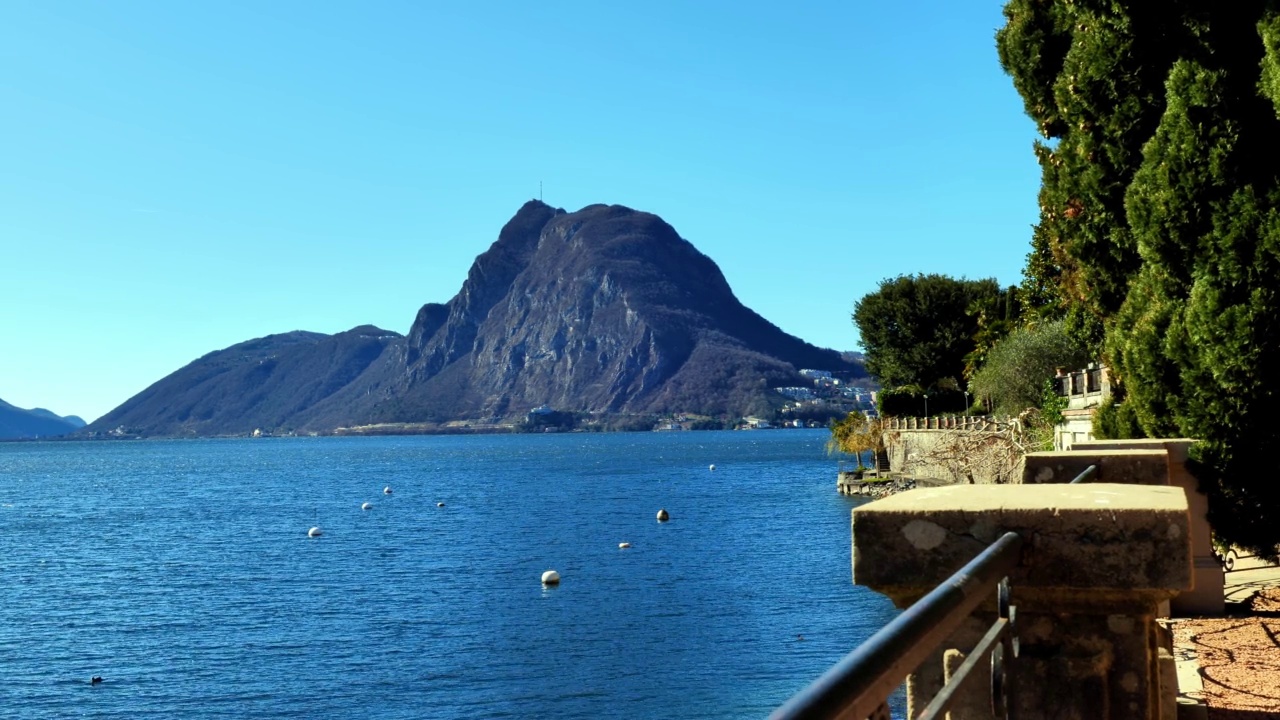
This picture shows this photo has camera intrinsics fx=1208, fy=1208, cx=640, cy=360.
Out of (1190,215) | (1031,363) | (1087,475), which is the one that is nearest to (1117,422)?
(1190,215)

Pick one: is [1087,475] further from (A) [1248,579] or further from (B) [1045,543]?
(A) [1248,579]

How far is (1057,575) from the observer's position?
3.40 meters

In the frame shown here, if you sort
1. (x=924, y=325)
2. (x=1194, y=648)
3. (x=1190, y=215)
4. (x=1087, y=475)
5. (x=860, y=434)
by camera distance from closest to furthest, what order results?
1. (x=1087, y=475)
2. (x=1194, y=648)
3. (x=1190, y=215)
4. (x=924, y=325)
5. (x=860, y=434)

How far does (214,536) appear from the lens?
61.2 meters

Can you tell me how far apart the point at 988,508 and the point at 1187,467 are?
7.85 metres

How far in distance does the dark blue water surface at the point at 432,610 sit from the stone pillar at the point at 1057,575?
1837 cm

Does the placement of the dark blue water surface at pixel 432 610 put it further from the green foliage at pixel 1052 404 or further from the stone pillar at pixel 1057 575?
the stone pillar at pixel 1057 575

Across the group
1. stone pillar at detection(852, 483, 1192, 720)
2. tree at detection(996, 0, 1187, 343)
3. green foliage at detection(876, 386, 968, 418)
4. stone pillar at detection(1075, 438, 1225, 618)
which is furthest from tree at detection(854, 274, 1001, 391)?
stone pillar at detection(852, 483, 1192, 720)

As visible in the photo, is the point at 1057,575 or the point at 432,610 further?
the point at 432,610

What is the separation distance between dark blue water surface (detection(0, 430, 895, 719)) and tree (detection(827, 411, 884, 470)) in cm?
384

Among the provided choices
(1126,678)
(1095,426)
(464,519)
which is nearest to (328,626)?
(1095,426)

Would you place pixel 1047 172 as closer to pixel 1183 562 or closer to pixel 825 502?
pixel 1183 562

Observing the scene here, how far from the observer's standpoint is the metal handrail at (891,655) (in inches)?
60.3

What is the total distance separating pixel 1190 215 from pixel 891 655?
9.90 meters
